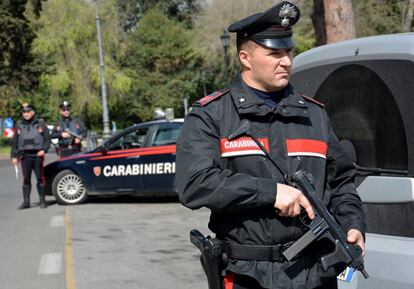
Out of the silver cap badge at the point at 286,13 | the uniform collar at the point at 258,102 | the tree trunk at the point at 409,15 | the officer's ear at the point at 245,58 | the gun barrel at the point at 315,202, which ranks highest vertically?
the tree trunk at the point at 409,15

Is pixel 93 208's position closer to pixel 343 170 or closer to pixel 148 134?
pixel 148 134

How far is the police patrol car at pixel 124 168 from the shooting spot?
12383 millimetres

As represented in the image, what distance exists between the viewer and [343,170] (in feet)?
9.77

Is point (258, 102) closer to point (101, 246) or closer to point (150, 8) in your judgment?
point (101, 246)

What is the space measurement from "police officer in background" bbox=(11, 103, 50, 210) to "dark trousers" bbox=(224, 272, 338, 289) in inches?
382

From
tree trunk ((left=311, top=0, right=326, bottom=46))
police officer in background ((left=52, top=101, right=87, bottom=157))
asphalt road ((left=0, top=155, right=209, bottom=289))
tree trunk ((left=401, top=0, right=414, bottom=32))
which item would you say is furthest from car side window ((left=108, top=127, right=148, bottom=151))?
tree trunk ((left=401, top=0, right=414, bottom=32))

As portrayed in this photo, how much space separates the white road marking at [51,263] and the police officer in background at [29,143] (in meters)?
4.43

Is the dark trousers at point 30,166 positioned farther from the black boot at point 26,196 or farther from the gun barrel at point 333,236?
the gun barrel at point 333,236

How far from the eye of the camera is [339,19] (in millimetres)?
12359

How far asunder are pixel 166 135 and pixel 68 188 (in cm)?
200

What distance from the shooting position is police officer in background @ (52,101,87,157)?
14.6 meters

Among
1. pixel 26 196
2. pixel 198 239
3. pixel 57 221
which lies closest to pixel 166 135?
pixel 26 196

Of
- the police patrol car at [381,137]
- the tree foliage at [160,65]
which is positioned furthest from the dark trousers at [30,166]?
the tree foliage at [160,65]

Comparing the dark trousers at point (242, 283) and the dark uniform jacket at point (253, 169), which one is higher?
the dark uniform jacket at point (253, 169)
